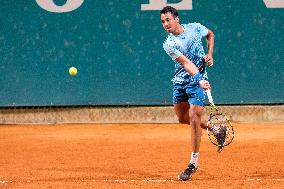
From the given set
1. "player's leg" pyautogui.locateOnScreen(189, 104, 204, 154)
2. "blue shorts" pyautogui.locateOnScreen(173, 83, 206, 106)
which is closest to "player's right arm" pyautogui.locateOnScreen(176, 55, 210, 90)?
"blue shorts" pyautogui.locateOnScreen(173, 83, 206, 106)

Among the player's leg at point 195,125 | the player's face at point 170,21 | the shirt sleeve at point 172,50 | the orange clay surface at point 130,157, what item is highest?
the player's face at point 170,21

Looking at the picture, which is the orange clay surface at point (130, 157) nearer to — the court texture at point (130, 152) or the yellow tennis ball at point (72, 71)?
the court texture at point (130, 152)

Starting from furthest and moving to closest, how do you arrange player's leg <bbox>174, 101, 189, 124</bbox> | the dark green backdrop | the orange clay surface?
1. the dark green backdrop
2. player's leg <bbox>174, 101, 189, 124</bbox>
3. the orange clay surface

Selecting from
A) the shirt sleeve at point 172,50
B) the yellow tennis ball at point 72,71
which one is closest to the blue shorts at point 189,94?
the shirt sleeve at point 172,50

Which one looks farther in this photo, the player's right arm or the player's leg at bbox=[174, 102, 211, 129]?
the player's leg at bbox=[174, 102, 211, 129]

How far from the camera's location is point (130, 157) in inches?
384

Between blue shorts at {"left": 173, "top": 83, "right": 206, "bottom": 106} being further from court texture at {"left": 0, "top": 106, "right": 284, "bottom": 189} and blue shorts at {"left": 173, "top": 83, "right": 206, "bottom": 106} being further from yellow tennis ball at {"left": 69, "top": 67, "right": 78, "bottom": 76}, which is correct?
yellow tennis ball at {"left": 69, "top": 67, "right": 78, "bottom": 76}

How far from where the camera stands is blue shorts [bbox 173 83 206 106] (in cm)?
800

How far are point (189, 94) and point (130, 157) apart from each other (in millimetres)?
1895

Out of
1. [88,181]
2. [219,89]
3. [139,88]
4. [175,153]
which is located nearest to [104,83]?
[139,88]

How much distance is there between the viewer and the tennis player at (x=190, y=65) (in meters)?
7.77

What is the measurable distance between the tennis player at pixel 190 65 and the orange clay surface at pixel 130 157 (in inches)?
15.1

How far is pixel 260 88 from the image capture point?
13.3 metres

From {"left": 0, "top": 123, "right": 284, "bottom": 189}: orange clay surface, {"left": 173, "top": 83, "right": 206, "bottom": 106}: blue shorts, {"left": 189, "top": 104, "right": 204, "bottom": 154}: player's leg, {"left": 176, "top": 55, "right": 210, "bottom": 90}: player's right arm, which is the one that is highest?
{"left": 176, "top": 55, "right": 210, "bottom": 90}: player's right arm
